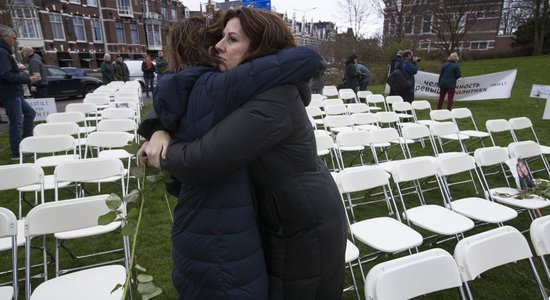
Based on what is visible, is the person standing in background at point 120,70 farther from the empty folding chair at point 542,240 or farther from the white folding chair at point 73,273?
the empty folding chair at point 542,240

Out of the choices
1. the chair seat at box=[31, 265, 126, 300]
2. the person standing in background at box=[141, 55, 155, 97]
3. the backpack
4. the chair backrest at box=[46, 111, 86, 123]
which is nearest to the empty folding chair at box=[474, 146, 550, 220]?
the chair seat at box=[31, 265, 126, 300]

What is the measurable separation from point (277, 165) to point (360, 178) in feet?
6.33

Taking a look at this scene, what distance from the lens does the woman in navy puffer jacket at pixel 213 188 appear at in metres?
1.02

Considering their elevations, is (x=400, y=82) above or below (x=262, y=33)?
below

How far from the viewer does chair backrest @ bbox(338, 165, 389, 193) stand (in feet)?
9.17

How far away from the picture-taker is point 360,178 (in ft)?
9.41

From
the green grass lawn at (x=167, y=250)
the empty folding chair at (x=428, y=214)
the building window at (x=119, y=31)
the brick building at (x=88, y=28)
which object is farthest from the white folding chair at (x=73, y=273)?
the building window at (x=119, y=31)

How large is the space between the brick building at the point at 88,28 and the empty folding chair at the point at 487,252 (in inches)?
1003

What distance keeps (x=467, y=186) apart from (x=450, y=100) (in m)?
5.44

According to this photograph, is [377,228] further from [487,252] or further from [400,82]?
[400,82]

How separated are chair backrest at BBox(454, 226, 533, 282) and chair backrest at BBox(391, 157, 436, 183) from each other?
1.12 m

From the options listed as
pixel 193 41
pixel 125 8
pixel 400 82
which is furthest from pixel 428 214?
pixel 125 8

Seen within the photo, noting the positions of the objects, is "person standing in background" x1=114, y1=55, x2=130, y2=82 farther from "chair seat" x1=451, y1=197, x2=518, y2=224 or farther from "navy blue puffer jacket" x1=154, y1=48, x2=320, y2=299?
"navy blue puffer jacket" x1=154, y1=48, x2=320, y2=299

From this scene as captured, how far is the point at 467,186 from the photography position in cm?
452
